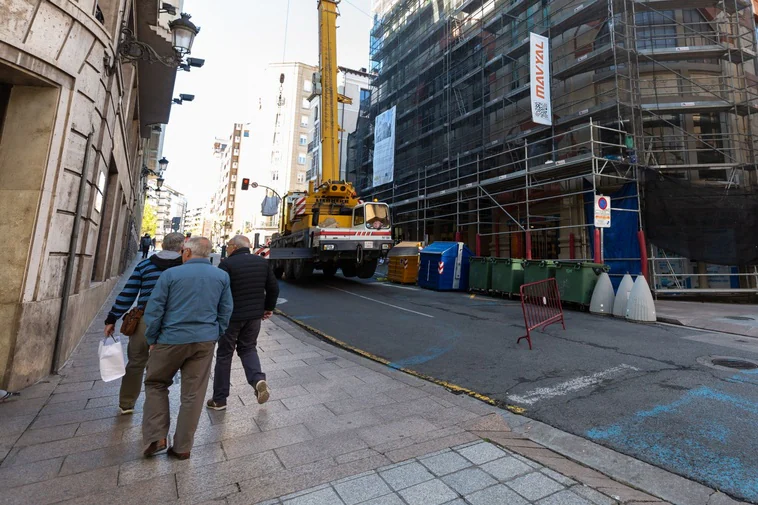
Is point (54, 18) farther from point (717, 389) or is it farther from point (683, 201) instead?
point (683, 201)

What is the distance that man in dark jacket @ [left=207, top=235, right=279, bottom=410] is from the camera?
3596 mm

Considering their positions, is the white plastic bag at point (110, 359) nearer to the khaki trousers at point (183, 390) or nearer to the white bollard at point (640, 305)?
the khaki trousers at point (183, 390)

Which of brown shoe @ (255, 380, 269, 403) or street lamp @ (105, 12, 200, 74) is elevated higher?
street lamp @ (105, 12, 200, 74)

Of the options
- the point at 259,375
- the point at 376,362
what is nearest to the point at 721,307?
the point at 376,362

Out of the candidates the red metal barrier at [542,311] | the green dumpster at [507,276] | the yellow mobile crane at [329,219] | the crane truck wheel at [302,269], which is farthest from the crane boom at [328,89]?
the red metal barrier at [542,311]

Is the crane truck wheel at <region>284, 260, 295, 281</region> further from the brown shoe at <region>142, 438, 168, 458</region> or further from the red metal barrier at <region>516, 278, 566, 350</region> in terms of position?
the brown shoe at <region>142, 438, 168, 458</region>

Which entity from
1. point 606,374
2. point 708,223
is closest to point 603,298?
point 708,223

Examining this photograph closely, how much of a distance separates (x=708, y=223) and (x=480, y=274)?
22.6 feet

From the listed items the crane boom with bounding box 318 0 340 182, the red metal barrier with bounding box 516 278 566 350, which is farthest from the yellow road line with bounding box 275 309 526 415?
the crane boom with bounding box 318 0 340 182

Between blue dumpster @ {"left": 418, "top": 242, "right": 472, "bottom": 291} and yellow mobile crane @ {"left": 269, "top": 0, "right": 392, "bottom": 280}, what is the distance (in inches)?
92.6

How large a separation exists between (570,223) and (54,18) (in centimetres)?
1632

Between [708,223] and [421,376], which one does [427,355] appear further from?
[708,223]

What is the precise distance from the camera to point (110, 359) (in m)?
3.06

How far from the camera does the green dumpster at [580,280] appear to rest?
387 inches
